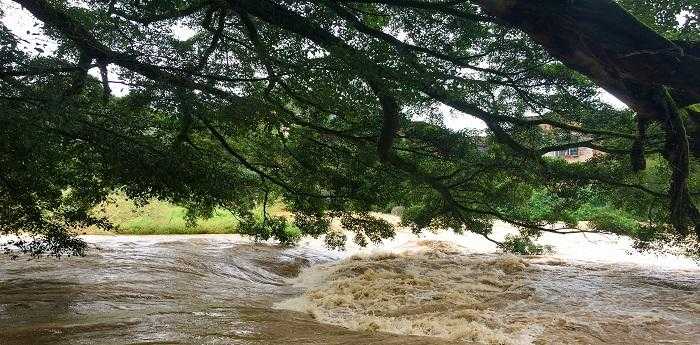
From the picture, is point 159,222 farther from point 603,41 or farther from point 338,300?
point 603,41

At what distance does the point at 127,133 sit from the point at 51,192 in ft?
3.13

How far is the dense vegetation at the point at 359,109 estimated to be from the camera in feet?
12.6

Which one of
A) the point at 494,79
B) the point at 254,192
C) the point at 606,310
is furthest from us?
the point at 254,192

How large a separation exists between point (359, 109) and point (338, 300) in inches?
117

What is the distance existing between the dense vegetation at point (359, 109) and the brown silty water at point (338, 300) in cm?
85

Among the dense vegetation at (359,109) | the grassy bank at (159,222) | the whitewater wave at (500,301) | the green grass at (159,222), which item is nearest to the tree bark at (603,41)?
the dense vegetation at (359,109)

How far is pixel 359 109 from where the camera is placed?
17.0 ft

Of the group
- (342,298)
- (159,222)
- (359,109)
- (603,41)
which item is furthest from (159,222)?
(603,41)

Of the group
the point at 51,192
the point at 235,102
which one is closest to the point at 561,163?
the point at 235,102

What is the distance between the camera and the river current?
464 cm

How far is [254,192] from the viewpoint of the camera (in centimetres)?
791

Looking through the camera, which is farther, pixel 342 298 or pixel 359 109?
pixel 342 298

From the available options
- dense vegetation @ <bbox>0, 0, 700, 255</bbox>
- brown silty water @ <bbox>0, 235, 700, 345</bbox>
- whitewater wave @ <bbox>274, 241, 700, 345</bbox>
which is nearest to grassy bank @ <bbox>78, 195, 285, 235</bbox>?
brown silty water @ <bbox>0, 235, 700, 345</bbox>

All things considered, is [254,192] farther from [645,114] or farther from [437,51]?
[645,114]
